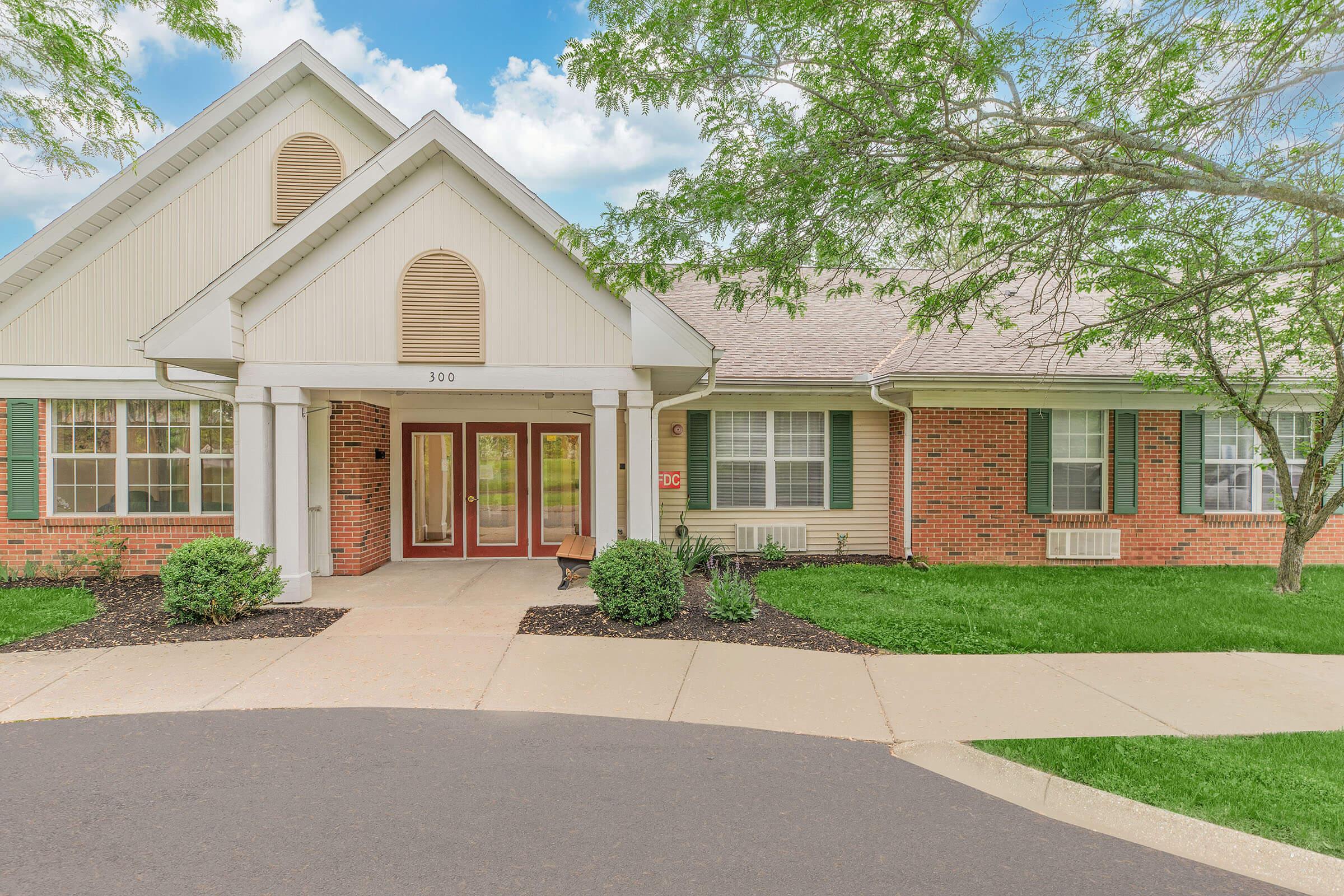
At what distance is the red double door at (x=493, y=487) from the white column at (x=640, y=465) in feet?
11.0

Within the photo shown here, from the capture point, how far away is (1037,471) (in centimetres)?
1121

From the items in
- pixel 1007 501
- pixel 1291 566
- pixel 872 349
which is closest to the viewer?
pixel 1291 566

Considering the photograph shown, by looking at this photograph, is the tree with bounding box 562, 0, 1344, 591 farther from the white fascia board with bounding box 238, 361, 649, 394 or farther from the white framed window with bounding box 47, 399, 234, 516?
the white framed window with bounding box 47, 399, 234, 516

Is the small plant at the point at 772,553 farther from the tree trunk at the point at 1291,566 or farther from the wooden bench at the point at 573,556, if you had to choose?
the tree trunk at the point at 1291,566

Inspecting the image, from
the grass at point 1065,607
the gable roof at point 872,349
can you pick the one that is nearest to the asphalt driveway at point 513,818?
the grass at point 1065,607

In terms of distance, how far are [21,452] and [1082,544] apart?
52.7 feet

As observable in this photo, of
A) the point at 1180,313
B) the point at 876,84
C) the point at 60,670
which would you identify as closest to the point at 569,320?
the point at 876,84

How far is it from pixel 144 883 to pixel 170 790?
3.13 ft

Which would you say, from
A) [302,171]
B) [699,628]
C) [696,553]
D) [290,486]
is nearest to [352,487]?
[290,486]

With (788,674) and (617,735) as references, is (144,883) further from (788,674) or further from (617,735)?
(788,674)

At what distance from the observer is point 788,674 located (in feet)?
19.2

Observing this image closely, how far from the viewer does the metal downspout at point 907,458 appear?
1109 centimetres

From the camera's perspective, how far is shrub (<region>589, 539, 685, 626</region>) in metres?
7.29

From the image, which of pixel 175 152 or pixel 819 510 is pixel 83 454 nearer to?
pixel 175 152
